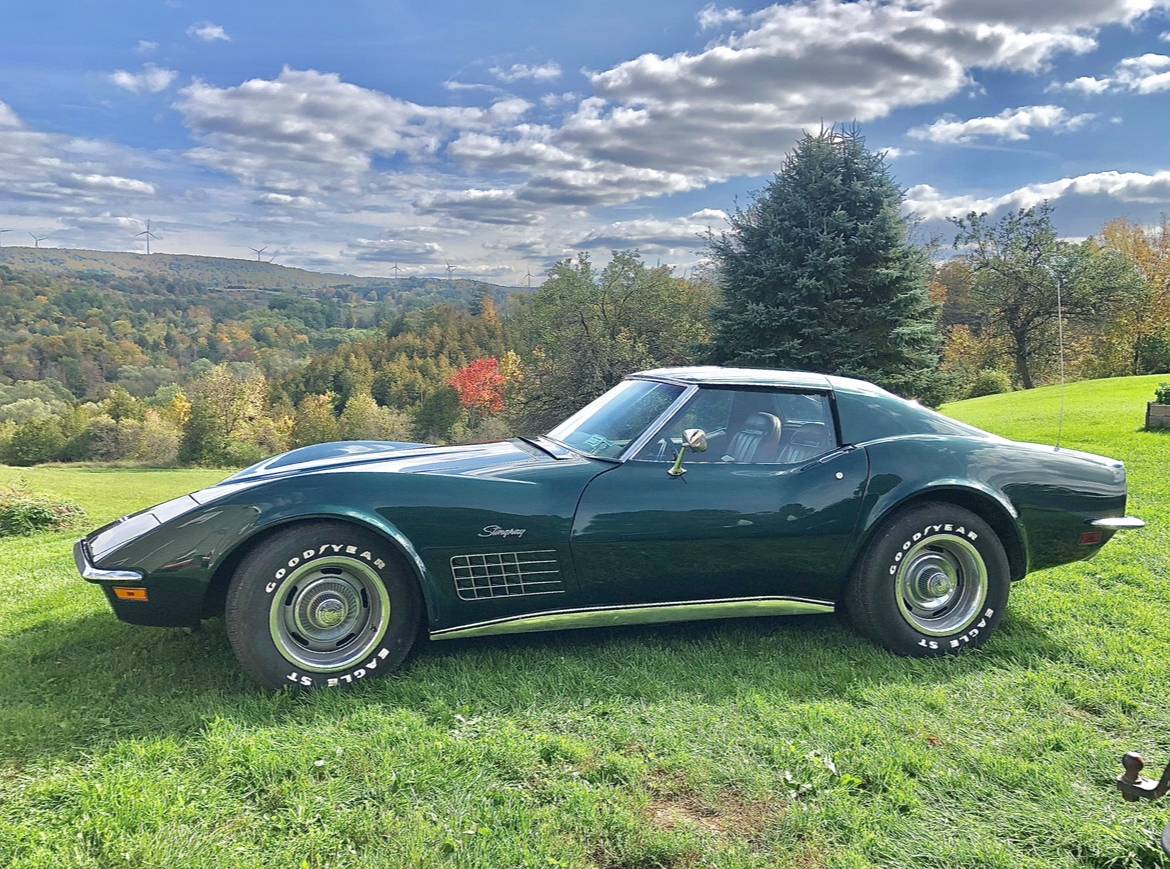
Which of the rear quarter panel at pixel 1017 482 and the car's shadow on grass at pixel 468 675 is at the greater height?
the rear quarter panel at pixel 1017 482

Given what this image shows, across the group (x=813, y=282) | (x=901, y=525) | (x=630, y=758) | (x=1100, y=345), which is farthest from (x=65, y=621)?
(x=1100, y=345)

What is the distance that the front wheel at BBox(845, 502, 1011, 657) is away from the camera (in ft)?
12.3

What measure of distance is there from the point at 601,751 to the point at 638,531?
106 cm

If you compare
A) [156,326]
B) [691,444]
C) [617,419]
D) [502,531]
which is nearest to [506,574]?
[502,531]

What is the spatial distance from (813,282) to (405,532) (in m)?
15.9

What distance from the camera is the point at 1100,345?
38531 millimetres

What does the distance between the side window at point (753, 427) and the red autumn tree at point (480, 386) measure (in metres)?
54.7

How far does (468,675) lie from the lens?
133 inches

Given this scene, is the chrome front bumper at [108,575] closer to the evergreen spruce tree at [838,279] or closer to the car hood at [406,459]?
the car hood at [406,459]

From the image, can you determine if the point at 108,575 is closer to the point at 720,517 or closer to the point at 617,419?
the point at 617,419

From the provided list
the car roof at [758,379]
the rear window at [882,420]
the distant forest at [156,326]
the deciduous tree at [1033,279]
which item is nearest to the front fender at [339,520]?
the car roof at [758,379]

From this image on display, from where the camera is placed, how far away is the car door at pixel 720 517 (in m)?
3.51

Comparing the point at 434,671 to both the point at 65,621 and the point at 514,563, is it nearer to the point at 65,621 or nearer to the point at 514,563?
the point at 514,563

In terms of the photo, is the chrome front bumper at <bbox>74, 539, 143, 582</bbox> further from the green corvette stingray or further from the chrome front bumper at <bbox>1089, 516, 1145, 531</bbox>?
the chrome front bumper at <bbox>1089, 516, 1145, 531</bbox>
